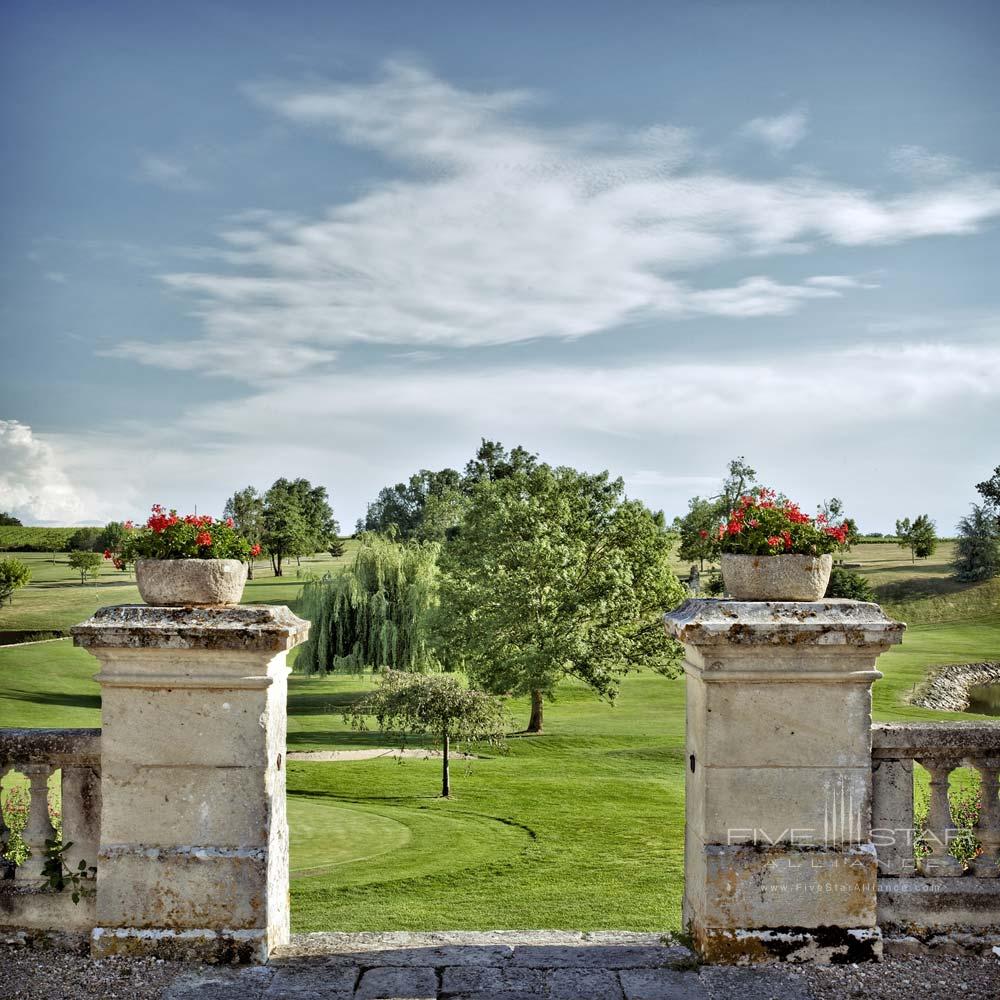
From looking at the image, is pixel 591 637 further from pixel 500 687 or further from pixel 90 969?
pixel 90 969

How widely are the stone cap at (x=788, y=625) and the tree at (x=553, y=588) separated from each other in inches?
883

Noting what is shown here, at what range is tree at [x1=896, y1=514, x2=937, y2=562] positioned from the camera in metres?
71.8

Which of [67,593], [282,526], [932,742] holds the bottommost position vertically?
[67,593]

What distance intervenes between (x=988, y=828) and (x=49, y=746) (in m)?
4.76

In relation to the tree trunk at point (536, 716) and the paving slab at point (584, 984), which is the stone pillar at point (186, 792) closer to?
the paving slab at point (584, 984)

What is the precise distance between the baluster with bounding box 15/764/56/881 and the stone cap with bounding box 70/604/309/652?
812 millimetres

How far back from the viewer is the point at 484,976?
460cm

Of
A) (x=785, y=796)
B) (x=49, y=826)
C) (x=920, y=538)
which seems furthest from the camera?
(x=920, y=538)

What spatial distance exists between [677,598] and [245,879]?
2661 centimetres

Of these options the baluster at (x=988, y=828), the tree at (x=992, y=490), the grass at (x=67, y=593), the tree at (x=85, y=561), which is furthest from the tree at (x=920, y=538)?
the baluster at (x=988, y=828)

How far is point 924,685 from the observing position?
36.3 metres

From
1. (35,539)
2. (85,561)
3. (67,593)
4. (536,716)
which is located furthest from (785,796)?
(35,539)

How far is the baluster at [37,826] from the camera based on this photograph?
16.3ft

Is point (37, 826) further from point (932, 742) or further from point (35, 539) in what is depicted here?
point (35, 539)
